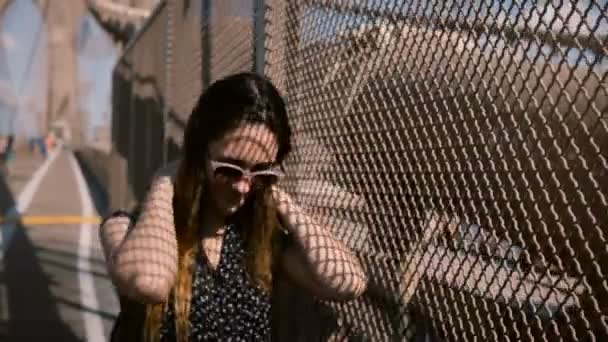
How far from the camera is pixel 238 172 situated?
1.58 metres

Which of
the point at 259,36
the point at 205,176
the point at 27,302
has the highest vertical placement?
the point at 259,36

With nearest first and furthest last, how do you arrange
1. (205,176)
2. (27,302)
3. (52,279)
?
(205,176), (27,302), (52,279)

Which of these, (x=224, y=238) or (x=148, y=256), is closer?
(x=148, y=256)

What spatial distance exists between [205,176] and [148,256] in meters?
0.25

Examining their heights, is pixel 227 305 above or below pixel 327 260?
below

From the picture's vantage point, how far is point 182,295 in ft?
5.12

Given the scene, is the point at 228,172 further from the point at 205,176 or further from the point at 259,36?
the point at 259,36

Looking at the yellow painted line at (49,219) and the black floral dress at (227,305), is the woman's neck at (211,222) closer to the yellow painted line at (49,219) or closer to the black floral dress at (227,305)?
the black floral dress at (227,305)

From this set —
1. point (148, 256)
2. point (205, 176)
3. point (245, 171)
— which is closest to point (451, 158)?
point (245, 171)

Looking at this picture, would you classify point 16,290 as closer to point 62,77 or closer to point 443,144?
point 443,144

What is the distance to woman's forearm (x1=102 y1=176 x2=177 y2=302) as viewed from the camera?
1.50m

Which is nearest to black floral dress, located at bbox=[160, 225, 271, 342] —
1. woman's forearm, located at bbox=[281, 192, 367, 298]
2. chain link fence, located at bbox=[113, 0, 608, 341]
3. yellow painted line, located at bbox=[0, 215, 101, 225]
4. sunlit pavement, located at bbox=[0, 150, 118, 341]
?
woman's forearm, located at bbox=[281, 192, 367, 298]

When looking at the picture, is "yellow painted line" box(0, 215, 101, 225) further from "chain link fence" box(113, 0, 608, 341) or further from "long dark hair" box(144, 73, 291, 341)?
"long dark hair" box(144, 73, 291, 341)

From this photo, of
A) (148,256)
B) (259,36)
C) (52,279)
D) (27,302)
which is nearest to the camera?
(148,256)
